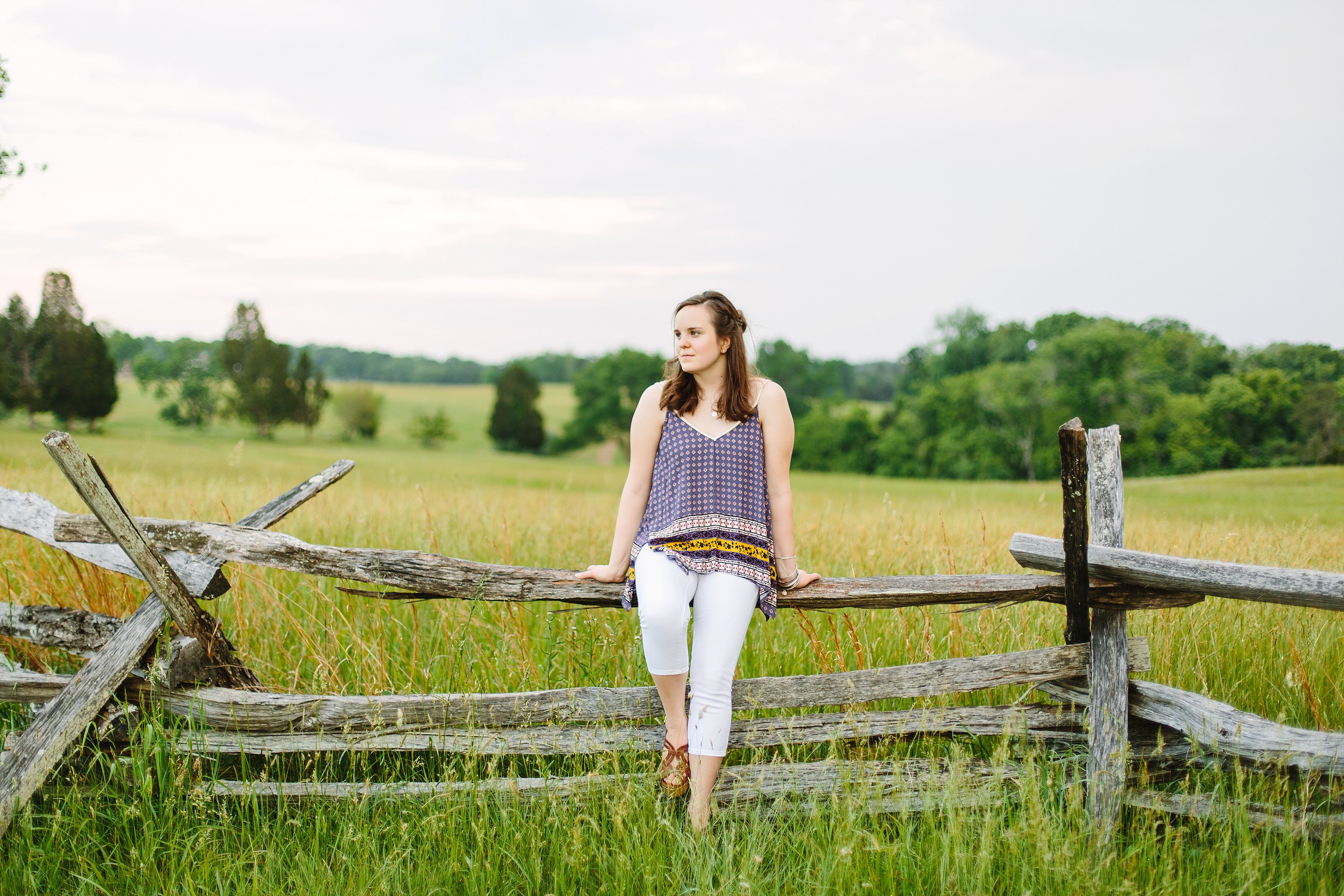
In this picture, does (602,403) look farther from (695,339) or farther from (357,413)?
(695,339)

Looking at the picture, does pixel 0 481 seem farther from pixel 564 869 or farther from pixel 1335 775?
pixel 1335 775

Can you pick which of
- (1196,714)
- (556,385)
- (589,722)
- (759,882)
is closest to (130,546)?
(589,722)

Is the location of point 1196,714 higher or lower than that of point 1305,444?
lower

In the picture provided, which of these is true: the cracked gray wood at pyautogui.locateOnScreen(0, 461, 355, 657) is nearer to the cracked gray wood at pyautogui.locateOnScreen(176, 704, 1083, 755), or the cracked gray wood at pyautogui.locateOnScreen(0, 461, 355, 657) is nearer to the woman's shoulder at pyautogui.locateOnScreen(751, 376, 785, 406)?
the cracked gray wood at pyautogui.locateOnScreen(176, 704, 1083, 755)

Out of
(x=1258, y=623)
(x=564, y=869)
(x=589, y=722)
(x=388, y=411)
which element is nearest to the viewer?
(x=564, y=869)

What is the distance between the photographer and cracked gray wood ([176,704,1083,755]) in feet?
9.67

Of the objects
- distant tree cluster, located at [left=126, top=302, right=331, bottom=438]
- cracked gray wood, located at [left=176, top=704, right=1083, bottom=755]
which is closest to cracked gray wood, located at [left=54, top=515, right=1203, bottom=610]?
cracked gray wood, located at [left=176, top=704, right=1083, bottom=755]

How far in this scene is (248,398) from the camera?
27.7 metres

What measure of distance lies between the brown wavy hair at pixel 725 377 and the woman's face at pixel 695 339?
2 cm

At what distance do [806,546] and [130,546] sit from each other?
5313mm

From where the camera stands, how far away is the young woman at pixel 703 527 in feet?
8.71

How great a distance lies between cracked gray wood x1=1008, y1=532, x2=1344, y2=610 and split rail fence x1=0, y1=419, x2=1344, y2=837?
0.01 m

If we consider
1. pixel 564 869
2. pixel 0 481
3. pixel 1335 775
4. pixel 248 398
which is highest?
pixel 248 398

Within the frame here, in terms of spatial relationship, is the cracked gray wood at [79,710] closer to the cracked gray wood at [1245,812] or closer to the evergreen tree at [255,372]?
the cracked gray wood at [1245,812]
